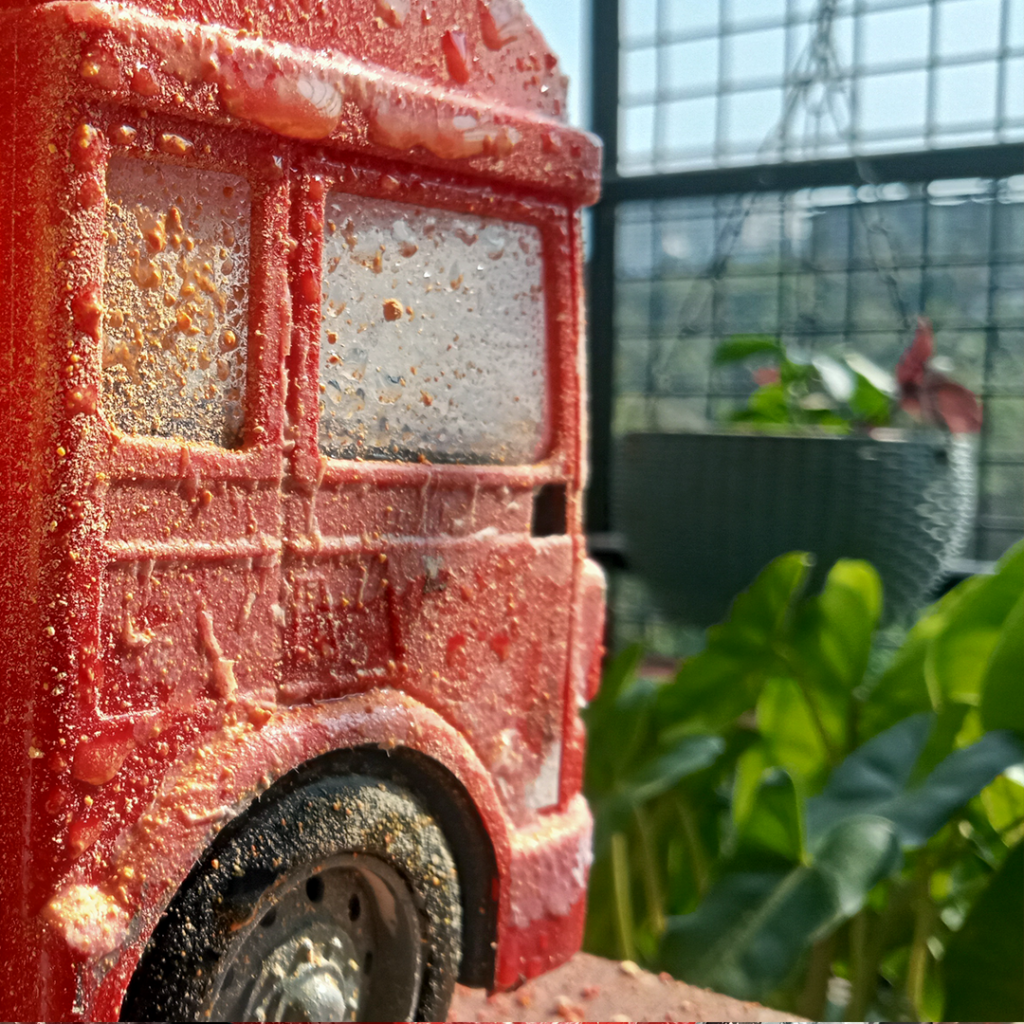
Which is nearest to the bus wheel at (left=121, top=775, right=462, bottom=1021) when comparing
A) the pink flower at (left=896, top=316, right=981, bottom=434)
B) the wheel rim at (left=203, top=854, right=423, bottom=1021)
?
the wheel rim at (left=203, top=854, right=423, bottom=1021)

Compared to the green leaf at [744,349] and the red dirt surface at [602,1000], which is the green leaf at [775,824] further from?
the green leaf at [744,349]

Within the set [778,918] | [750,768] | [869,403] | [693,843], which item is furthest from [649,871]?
[869,403]

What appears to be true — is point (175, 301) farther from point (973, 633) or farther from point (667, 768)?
point (973, 633)

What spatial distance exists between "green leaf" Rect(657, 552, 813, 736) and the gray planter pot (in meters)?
0.07

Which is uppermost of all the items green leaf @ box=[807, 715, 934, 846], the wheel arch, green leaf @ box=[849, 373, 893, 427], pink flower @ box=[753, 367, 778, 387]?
pink flower @ box=[753, 367, 778, 387]

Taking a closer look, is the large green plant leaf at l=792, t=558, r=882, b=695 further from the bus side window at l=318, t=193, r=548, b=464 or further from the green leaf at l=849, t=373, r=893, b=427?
the bus side window at l=318, t=193, r=548, b=464

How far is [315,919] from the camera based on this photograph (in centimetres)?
54

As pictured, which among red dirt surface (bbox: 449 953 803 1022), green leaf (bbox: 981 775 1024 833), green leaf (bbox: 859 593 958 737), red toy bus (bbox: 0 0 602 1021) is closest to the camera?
red toy bus (bbox: 0 0 602 1021)

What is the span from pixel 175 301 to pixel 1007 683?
2.66ft

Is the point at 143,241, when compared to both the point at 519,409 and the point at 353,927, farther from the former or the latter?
the point at 353,927

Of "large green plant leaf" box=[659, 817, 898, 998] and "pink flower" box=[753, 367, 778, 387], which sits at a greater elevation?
"pink flower" box=[753, 367, 778, 387]

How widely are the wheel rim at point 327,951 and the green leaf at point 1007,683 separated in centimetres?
62

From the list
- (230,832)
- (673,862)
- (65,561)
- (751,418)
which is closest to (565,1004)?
(230,832)

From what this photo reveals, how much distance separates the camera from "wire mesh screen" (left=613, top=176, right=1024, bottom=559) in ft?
4.92
